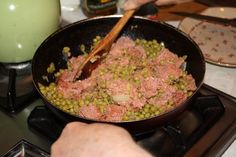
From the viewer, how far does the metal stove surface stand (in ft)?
2.76

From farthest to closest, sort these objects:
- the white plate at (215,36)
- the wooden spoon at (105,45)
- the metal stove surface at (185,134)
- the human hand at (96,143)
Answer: the white plate at (215,36) → the wooden spoon at (105,45) → the metal stove surface at (185,134) → the human hand at (96,143)

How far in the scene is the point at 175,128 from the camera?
0.90m

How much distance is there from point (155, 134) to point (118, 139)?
29 centimetres

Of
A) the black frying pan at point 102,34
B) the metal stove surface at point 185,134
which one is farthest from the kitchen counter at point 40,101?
the black frying pan at point 102,34

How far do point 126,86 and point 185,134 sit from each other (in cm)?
17

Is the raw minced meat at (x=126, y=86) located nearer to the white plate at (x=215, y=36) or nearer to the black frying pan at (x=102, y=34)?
the black frying pan at (x=102, y=34)

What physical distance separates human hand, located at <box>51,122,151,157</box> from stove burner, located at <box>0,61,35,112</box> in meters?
0.32

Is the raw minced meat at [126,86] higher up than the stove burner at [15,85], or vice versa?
the raw minced meat at [126,86]

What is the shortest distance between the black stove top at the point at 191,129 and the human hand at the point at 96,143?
21cm

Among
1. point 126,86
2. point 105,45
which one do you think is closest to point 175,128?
point 126,86

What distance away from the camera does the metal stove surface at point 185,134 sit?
841mm

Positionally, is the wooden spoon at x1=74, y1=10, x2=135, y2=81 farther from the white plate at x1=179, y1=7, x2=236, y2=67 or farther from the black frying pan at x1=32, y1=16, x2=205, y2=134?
the white plate at x1=179, y1=7, x2=236, y2=67

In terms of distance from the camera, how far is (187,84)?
0.96m

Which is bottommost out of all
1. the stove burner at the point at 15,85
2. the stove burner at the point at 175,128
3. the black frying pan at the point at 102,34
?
the stove burner at the point at 15,85
